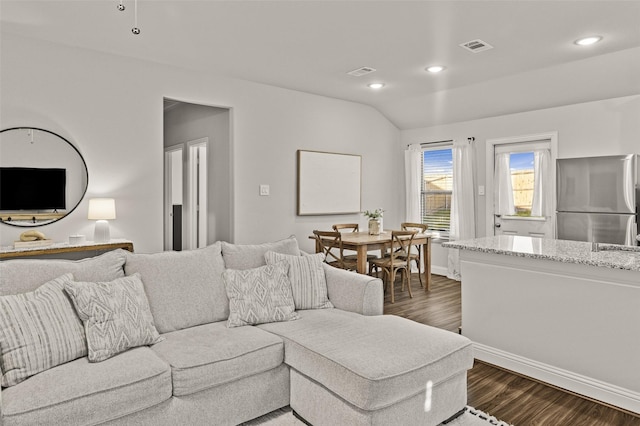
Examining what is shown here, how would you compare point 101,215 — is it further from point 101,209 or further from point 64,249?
point 64,249

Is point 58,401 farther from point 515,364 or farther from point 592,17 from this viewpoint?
point 592,17

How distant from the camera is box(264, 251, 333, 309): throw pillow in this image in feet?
9.67

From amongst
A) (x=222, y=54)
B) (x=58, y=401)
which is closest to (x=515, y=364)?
(x=58, y=401)

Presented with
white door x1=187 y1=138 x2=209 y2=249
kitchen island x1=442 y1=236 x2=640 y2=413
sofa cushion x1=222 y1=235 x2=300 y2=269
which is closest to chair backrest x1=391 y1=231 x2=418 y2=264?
kitchen island x1=442 y1=236 x2=640 y2=413

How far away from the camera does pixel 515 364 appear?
298 centimetres

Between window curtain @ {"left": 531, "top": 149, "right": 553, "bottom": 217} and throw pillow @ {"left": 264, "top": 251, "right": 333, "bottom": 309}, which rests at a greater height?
window curtain @ {"left": 531, "top": 149, "right": 553, "bottom": 217}

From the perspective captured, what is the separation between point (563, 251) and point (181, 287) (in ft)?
8.57

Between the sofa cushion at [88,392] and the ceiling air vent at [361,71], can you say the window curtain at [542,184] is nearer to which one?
the ceiling air vent at [361,71]

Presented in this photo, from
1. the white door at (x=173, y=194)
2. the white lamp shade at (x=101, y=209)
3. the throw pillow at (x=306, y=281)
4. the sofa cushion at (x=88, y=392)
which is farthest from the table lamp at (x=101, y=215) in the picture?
the white door at (x=173, y=194)

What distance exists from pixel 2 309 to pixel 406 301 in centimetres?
395

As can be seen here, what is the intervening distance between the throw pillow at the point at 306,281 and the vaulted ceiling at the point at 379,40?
1890 millimetres

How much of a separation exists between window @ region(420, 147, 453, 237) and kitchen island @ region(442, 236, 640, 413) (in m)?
3.16

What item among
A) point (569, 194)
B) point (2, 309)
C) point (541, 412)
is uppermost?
point (569, 194)

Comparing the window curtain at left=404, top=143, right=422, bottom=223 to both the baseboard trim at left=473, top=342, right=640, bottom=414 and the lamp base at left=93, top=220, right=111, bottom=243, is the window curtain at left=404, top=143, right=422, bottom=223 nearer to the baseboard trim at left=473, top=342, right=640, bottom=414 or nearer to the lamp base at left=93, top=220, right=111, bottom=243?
the baseboard trim at left=473, top=342, right=640, bottom=414
